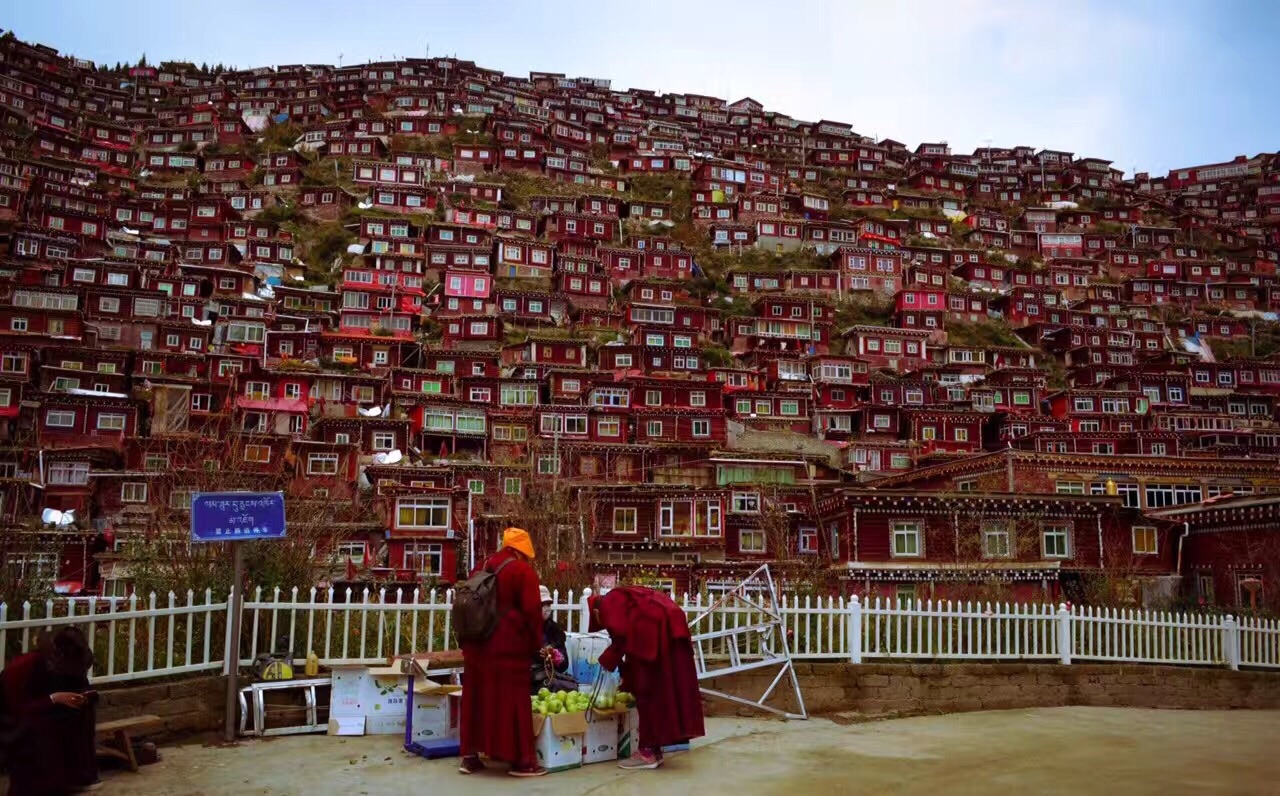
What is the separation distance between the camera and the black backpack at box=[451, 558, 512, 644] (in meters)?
7.47

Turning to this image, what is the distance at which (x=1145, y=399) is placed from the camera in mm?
62969

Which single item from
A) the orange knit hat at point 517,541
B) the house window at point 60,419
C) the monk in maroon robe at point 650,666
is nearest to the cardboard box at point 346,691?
the orange knit hat at point 517,541

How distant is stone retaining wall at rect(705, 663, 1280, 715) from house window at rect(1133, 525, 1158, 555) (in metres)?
17.0

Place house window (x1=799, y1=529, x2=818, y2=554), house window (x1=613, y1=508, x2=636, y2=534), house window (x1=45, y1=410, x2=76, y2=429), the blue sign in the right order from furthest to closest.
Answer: house window (x1=45, y1=410, x2=76, y2=429) → house window (x1=799, y1=529, x2=818, y2=554) → house window (x1=613, y1=508, x2=636, y2=534) → the blue sign

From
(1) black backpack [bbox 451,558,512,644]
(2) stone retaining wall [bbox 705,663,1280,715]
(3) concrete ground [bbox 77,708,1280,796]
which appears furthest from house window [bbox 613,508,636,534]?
(1) black backpack [bbox 451,558,512,644]

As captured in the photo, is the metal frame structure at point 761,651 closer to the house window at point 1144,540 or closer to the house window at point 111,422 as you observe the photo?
the house window at point 1144,540

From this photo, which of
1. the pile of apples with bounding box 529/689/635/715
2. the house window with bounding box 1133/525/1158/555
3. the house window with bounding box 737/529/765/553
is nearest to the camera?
the pile of apples with bounding box 529/689/635/715

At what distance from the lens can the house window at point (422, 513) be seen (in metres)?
39.5

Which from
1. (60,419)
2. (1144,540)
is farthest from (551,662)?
(60,419)

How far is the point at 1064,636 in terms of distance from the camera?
1332 centimetres

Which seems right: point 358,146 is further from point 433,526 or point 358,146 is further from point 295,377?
point 433,526

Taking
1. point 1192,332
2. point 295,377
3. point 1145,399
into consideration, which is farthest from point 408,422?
point 1192,332

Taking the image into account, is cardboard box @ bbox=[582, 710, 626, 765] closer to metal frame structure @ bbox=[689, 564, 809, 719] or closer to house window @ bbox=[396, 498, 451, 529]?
metal frame structure @ bbox=[689, 564, 809, 719]

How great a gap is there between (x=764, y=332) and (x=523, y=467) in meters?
33.7
